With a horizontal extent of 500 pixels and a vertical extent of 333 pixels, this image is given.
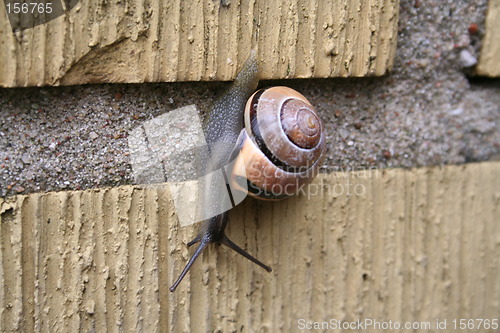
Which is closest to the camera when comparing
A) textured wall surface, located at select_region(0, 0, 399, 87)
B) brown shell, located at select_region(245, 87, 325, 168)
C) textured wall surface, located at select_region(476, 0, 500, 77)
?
textured wall surface, located at select_region(0, 0, 399, 87)

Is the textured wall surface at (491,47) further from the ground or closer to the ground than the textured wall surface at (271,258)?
further from the ground

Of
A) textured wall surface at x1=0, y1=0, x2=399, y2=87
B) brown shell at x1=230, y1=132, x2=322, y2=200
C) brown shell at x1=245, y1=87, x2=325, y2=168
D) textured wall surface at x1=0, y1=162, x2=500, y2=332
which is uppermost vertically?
textured wall surface at x1=0, y1=0, x2=399, y2=87

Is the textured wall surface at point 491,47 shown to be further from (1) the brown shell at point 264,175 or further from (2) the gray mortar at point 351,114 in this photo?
(1) the brown shell at point 264,175

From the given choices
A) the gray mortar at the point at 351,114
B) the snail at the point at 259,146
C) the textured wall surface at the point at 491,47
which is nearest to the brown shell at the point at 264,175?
the snail at the point at 259,146

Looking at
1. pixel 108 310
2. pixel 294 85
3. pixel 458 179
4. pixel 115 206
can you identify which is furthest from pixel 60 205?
pixel 458 179

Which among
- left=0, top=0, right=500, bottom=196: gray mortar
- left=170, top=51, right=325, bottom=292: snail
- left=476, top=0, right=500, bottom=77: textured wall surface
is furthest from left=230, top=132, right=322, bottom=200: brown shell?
left=476, top=0, right=500, bottom=77: textured wall surface

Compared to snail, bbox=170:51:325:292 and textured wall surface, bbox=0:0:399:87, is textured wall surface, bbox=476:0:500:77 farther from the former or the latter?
snail, bbox=170:51:325:292
